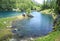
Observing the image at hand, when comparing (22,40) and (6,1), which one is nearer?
(22,40)

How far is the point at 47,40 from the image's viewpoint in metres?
36.6

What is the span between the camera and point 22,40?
41.1 meters

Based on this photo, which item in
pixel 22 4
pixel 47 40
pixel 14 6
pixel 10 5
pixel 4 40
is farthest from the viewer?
pixel 22 4

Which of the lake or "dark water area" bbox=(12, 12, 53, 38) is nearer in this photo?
the lake

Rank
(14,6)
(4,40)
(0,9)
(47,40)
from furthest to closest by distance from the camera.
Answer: (14,6) < (0,9) < (4,40) < (47,40)

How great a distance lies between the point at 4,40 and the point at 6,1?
126 m

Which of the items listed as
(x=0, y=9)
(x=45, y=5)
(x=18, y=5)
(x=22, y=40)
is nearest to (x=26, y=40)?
(x=22, y=40)

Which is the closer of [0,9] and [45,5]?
[0,9]

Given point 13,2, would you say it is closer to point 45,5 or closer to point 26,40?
point 45,5

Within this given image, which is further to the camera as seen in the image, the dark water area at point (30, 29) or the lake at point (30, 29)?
the dark water area at point (30, 29)

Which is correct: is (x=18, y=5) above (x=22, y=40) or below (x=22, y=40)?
below

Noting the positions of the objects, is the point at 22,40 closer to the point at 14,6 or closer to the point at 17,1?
the point at 14,6

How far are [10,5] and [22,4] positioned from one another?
91.6 ft

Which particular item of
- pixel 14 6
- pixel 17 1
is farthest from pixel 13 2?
pixel 17 1
